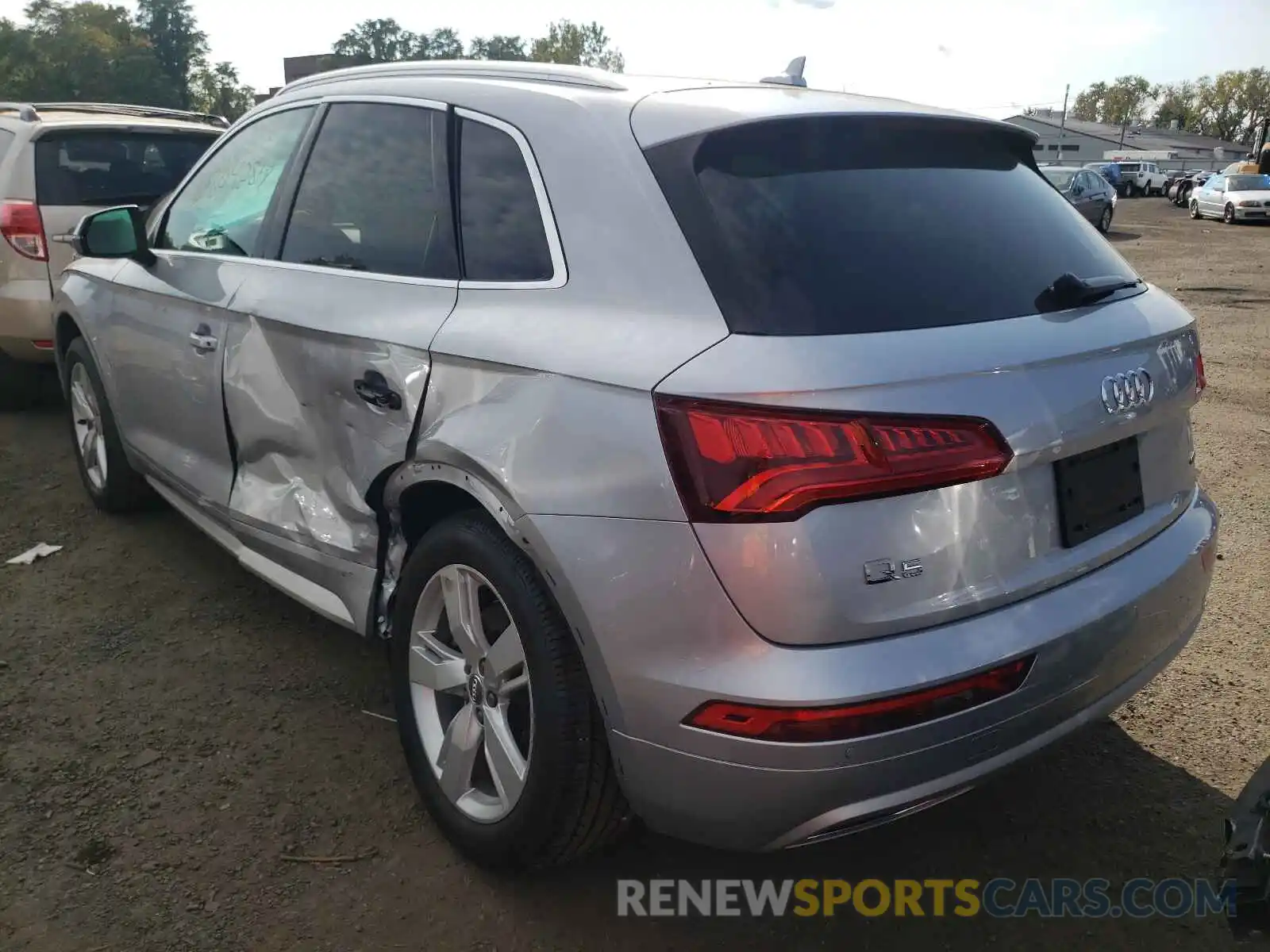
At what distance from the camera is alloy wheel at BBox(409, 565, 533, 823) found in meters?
2.33

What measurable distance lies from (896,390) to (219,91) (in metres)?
119

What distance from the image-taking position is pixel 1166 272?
49.9 ft

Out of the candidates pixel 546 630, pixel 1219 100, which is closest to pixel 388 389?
pixel 546 630

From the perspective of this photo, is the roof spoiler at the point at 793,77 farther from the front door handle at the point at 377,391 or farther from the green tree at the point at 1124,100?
the green tree at the point at 1124,100

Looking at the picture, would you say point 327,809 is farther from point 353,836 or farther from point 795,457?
Result: point 795,457

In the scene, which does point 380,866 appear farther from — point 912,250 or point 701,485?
point 912,250

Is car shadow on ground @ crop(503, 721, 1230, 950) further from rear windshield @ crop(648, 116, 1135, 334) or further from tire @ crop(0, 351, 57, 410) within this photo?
tire @ crop(0, 351, 57, 410)

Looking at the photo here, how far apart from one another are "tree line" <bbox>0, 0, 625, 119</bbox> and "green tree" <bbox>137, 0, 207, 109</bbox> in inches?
3.0

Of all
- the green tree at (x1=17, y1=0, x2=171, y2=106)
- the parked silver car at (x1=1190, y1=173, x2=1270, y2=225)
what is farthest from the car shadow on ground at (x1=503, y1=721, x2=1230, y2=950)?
the green tree at (x1=17, y1=0, x2=171, y2=106)

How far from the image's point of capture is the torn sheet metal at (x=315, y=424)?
255 cm

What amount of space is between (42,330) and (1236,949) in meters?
6.19

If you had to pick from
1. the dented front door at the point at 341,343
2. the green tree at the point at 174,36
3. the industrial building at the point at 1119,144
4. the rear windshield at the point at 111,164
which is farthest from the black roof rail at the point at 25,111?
the green tree at the point at 174,36

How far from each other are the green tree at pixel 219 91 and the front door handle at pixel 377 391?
108303 mm

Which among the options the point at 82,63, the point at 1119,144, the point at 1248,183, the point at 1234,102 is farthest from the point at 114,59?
the point at 1234,102
